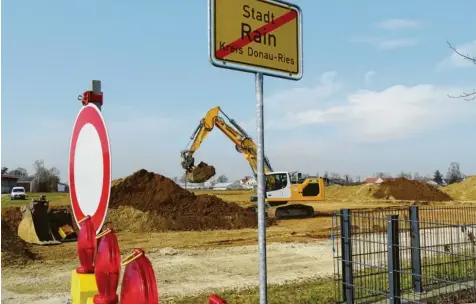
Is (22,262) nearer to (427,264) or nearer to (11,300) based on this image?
(11,300)

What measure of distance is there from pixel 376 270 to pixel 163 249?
335 inches

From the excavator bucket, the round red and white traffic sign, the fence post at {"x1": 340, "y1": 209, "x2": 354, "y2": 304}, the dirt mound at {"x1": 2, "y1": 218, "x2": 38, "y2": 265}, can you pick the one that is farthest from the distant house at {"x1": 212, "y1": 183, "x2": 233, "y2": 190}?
the round red and white traffic sign

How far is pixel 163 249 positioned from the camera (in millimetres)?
13359

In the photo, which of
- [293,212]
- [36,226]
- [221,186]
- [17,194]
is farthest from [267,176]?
[221,186]

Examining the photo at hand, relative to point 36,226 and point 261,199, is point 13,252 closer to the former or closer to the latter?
point 36,226

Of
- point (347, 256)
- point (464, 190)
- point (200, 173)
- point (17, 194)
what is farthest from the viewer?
point (464, 190)

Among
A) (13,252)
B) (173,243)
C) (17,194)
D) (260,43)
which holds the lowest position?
(173,243)

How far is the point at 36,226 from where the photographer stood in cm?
1523

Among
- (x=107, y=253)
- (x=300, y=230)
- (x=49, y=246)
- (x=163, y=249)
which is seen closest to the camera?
(x=107, y=253)

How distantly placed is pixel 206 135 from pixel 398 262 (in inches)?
696

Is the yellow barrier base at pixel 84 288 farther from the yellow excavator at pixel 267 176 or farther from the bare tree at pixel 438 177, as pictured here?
the bare tree at pixel 438 177

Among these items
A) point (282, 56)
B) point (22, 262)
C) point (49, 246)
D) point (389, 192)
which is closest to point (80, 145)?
point (282, 56)

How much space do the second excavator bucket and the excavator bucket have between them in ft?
26.9

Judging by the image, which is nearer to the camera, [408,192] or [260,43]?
[260,43]
